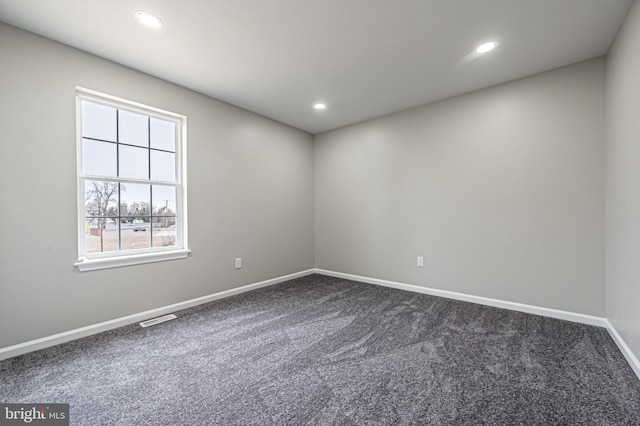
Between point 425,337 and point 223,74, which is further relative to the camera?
point 223,74

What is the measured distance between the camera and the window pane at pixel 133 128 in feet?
9.15

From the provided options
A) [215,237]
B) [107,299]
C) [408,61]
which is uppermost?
[408,61]

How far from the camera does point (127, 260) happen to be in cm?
272

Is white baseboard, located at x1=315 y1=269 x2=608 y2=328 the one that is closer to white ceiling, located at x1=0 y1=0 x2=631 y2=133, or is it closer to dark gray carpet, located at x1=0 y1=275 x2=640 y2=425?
dark gray carpet, located at x1=0 y1=275 x2=640 y2=425

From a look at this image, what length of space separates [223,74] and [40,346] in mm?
2892

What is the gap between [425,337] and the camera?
242 cm

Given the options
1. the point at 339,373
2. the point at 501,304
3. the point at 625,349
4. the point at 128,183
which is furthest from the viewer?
the point at 501,304

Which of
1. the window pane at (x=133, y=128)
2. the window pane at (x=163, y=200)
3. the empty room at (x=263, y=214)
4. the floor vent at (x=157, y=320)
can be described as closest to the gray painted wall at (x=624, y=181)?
the empty room at (x=263, y=214)

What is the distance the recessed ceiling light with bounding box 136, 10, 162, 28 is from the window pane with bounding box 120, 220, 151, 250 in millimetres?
1794

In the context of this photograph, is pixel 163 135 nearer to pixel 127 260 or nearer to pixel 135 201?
pixel 135 201

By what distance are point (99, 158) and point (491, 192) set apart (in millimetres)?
4134

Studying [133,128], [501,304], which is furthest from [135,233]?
[501,304]

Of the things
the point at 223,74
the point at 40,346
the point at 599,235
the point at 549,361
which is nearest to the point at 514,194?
the point at 599,235

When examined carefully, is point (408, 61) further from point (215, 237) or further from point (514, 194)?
point (215, 237)
